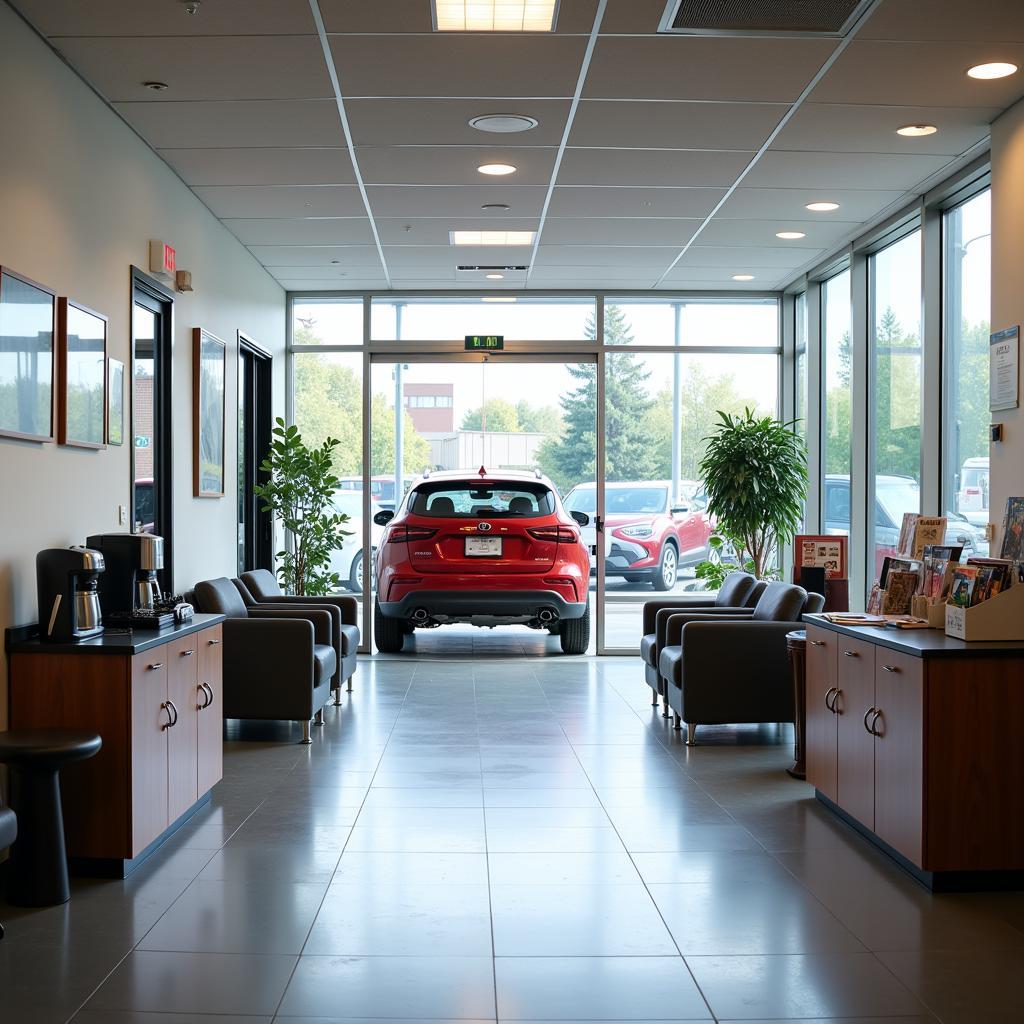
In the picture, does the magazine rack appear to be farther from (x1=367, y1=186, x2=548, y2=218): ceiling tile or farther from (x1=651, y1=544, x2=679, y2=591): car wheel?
(x1=651, y1=544, x2=679, y2=591): car wheel

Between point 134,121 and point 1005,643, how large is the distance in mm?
4423

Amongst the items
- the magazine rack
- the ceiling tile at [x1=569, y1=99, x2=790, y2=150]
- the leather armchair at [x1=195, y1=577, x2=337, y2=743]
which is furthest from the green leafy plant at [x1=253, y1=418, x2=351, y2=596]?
the magazine rack

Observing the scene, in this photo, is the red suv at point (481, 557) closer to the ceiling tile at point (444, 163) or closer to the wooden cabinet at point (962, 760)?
the ceiling tile at point (444, 163)

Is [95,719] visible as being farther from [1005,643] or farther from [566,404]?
[566,404]

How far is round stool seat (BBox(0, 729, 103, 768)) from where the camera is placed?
3521mm

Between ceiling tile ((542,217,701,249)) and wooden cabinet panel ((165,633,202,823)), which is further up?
ceiling tile ((542,217,701,249))

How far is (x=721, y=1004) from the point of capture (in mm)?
2865

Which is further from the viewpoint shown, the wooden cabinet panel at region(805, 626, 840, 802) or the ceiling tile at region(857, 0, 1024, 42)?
the wooden cabinet panel at region(805, 626, 840, 802)

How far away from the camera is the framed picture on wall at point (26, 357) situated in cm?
402

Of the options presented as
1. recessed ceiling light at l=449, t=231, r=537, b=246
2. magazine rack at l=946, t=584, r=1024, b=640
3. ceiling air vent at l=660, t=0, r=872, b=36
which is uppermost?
recessed ceiling light at l=449, t=231, r=537, b=246

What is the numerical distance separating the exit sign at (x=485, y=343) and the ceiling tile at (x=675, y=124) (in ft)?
13.6

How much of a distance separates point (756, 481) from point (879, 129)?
397cm

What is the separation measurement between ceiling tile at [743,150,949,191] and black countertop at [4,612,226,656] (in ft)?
13.3

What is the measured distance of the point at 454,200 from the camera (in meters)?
7.17
